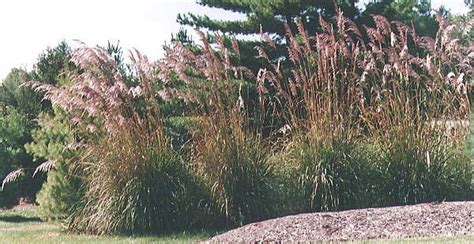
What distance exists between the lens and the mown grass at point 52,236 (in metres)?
8.35

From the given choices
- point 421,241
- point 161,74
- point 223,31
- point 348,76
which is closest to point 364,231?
point 421,241

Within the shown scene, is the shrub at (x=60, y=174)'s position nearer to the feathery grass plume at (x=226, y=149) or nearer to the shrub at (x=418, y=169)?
the feathery grass plume at (x=226, y=149)

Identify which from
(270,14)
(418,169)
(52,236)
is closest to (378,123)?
(418,169)

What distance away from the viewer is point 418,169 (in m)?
9.09

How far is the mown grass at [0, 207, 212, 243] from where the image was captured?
8352mm

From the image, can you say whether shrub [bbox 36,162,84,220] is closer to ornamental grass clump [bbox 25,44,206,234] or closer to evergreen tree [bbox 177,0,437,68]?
ornamental grass clump [bbox 25,44,206,234]

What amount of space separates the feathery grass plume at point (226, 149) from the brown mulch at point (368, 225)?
1.09m

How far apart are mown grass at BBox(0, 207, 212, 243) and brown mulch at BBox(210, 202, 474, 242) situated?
0.80 meters

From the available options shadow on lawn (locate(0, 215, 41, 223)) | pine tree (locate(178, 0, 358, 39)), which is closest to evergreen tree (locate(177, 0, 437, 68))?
pine tree (locate(178, 0, 358, 39))

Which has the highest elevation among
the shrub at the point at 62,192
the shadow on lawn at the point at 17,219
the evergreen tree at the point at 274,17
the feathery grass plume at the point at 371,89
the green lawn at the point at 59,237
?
the evergreen tree at the point at 274,17

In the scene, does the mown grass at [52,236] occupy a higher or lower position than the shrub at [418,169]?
lower

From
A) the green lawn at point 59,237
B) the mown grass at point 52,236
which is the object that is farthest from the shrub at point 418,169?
the mown grass at point 52,236

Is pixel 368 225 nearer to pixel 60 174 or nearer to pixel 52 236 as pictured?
pixel 52 236

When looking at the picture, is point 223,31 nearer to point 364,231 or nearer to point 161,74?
point 161,74
